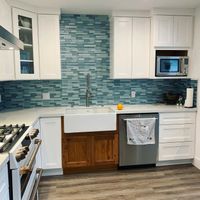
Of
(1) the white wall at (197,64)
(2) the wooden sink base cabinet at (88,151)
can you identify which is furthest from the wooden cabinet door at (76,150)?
(1) the white wall at (197,64)

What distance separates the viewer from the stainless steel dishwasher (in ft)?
10.4

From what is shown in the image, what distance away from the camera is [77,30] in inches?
138

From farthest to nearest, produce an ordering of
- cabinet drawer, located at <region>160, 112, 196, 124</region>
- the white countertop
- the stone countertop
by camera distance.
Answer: cabinet drawer, located at <region>160, 112, 196, 124</region> → the stone countertop → the white countertop

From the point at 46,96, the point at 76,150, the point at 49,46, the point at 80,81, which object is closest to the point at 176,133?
the point at 76,150

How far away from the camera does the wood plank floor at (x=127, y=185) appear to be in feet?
8.51

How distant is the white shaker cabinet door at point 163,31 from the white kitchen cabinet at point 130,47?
130 mm

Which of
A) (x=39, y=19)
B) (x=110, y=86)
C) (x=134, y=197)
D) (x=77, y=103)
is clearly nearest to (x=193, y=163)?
(x=134, y=197)

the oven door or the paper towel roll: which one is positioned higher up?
the paper towel roll

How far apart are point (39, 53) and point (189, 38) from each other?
2262 millimetres

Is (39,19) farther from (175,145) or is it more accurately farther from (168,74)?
(175,145)

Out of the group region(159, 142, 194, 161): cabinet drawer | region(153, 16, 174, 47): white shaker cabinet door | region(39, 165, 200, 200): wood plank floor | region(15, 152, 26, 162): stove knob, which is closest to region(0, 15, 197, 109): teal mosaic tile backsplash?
region(153, 16, 174, 47): white shaker cabinet door

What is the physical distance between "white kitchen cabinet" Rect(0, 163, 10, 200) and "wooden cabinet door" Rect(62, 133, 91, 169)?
5.37ft

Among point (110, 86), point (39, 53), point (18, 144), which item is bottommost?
point (18, 144)

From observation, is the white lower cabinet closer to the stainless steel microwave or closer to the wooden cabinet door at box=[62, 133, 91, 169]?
the stainless steel microwave
